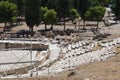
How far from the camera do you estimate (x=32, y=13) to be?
49.2 metres

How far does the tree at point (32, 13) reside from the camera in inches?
1914

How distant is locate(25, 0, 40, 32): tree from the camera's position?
1914 inches

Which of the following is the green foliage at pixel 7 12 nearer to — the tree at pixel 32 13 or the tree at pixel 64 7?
the tree at pixel 32 13

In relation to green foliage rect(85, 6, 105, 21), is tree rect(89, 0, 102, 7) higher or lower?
higher

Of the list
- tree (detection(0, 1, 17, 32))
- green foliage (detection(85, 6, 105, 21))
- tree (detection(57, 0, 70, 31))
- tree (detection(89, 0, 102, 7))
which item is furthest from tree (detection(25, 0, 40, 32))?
tree (detection(89, 0, 102, 7))

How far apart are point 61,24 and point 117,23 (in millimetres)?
8372

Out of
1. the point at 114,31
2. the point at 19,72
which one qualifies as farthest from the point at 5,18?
the point at 19,72

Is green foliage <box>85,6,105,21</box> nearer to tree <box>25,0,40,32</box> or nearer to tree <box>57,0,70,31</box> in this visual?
tree <box>57,0,70,31</box>

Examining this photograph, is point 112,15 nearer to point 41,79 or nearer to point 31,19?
point 31,19

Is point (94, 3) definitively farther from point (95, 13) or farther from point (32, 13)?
point (32, 13)

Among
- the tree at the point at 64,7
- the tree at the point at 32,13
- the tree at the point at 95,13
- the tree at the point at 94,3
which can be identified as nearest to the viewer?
the tree at the point at 32,13

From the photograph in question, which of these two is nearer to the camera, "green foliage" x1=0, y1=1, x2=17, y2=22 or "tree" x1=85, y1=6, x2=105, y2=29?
"green foliage" x1=0, y1=1, x2=17, y2=22

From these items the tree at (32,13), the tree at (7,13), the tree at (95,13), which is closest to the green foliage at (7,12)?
the tree at (7,13)

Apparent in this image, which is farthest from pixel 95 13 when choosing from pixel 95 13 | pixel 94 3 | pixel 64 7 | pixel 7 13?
pixel 94 3
